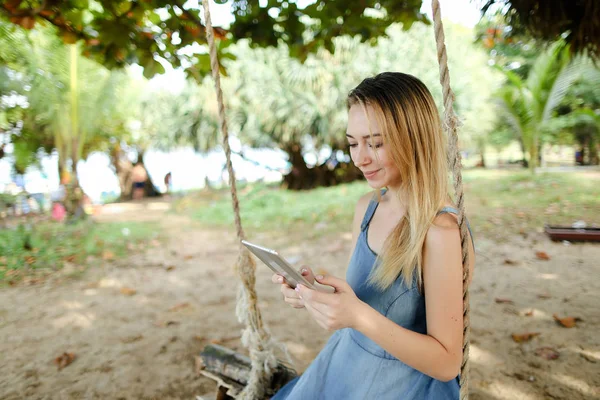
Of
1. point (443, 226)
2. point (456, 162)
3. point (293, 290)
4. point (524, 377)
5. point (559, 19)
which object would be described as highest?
point (559, 19)

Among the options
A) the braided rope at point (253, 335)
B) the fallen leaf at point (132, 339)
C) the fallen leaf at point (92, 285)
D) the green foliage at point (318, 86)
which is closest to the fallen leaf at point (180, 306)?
the fallen leaf at point (132, 339)

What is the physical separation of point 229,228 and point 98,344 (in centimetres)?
441

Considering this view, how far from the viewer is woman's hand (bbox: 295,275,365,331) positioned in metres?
0.92

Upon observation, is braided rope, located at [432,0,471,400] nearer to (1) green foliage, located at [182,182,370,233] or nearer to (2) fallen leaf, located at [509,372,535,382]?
(2) fallen leaf, located at [509,372,535,382]

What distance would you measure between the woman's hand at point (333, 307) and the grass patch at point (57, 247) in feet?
13.7

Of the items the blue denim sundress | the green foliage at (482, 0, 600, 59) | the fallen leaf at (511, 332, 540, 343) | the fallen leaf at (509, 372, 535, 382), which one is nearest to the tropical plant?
the green foliage at (482, 0, 600, 59)

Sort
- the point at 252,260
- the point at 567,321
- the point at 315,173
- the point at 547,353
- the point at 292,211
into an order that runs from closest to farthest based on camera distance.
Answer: the point at 252,260
the point at 547,353
the point at 567,321
the point at 292,211
the point at 315,173

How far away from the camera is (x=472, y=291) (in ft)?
10.7

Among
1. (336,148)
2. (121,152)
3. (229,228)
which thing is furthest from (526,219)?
(121,152)

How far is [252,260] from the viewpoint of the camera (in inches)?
60.7

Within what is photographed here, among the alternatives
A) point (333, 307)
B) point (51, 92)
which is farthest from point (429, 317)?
point (51, 92)

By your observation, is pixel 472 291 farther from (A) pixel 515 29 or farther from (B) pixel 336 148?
(B) pixel 336 148

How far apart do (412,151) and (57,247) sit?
17.4 ft

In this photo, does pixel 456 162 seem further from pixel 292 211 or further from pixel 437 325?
pixel 292 211
